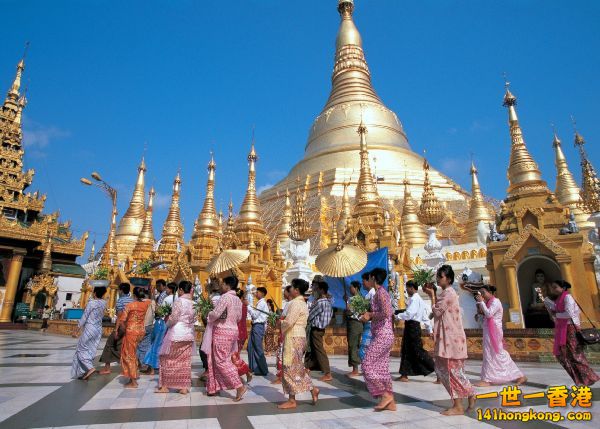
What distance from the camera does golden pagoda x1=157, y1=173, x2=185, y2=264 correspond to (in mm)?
25266

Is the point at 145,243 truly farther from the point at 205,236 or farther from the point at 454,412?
the point at 454,412

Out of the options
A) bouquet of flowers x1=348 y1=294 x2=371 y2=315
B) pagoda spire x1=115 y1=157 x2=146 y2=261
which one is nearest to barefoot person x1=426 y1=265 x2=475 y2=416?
bouquet of flowers x1=348 y1=294 x2=371 y2=315

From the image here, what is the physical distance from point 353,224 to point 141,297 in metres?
11.0

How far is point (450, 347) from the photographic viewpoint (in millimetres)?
4445

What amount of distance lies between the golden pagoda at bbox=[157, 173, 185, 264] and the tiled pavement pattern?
18.8 m

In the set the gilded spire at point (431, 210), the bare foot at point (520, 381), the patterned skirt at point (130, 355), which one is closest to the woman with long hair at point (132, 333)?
the patterned skirt at point (130, 355)

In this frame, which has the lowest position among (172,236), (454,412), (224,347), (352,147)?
(454,412)

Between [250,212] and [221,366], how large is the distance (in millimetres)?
15538

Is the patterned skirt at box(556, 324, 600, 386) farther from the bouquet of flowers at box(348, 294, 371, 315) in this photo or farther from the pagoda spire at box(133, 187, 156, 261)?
the pagoda spire at box(133, 187, 156, 261)

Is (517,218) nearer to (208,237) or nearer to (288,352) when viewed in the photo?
(288,352)

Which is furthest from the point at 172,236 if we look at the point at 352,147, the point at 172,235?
the point at 352,147

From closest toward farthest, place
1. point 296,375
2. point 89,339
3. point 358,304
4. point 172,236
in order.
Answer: point 296,375
point 89,339
point 358,304
point 172,236

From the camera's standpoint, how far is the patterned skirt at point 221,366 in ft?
16.8

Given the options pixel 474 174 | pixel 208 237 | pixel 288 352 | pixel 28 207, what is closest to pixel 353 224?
pixel 208 237
